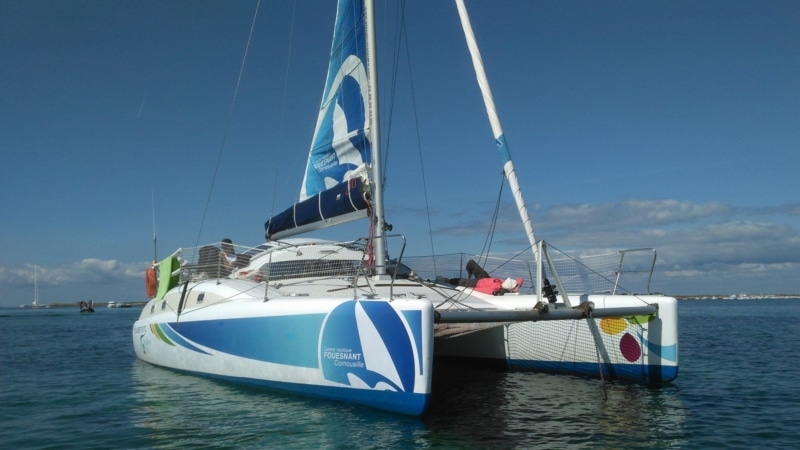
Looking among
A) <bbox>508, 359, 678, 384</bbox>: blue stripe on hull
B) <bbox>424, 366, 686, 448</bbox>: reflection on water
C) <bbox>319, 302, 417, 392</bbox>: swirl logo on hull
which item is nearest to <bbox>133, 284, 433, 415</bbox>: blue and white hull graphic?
<bbox>319, 302, 417, 392</bbox>: swirl logo on hull

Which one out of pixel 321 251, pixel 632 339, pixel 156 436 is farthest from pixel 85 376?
pixel 632 339

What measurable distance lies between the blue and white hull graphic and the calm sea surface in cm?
23

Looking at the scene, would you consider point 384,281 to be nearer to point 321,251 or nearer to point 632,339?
point 321,251

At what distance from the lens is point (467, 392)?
27.9 feet

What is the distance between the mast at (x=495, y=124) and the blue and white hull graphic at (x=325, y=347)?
7.00ft

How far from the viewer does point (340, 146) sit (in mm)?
11016

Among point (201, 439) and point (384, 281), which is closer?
point (201, 439)

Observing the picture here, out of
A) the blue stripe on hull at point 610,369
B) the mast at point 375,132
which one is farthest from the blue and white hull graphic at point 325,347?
the blue stripe on hull at point 610,369

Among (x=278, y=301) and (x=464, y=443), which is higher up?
(x=278, y=301)

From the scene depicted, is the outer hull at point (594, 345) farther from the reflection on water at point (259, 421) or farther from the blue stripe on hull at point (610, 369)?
the reflection on water at point (259, 421)

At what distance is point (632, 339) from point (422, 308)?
4.03 meters

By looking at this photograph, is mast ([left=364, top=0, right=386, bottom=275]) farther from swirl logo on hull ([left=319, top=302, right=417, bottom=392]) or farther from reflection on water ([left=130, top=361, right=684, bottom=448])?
reflection on water ([left=130, top=361, right=684, bottom=448])

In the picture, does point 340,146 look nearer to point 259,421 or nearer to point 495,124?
point 495,124

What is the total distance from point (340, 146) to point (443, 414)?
5.50m
